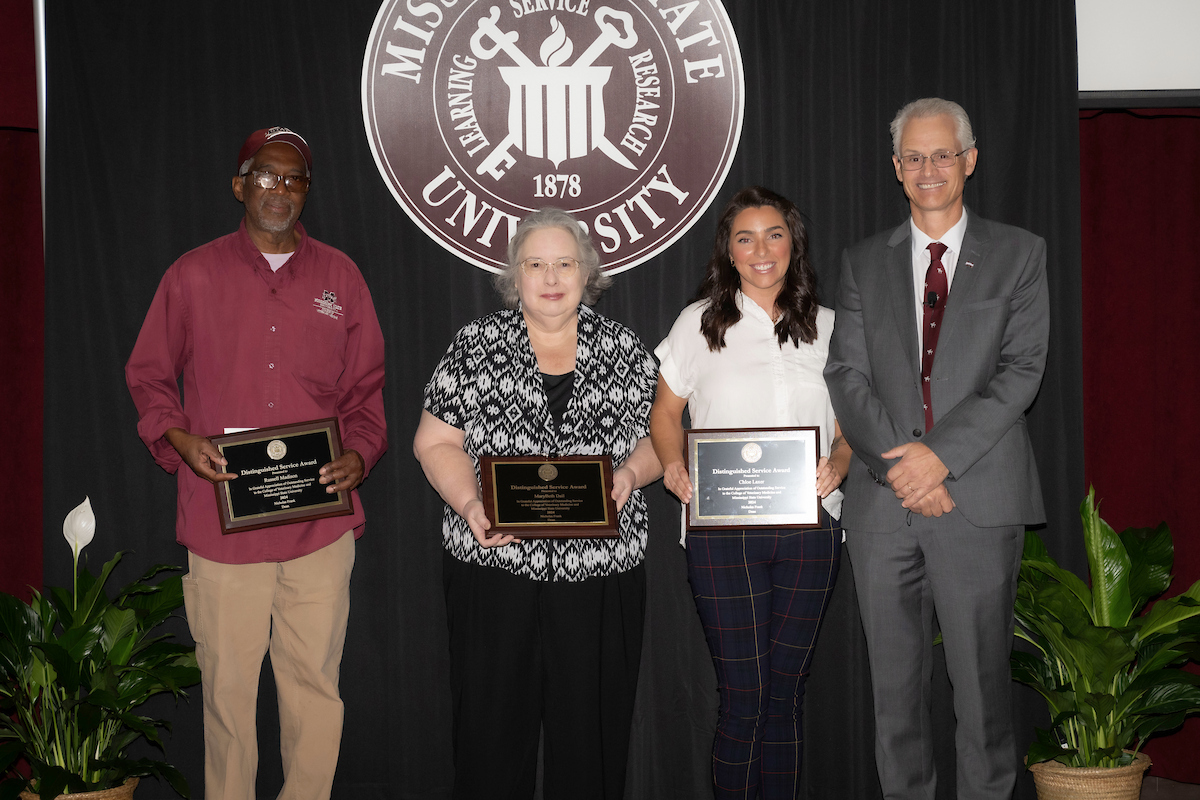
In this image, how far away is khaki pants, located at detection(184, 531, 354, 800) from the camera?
259cm

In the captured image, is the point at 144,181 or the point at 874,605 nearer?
the point at 874,605

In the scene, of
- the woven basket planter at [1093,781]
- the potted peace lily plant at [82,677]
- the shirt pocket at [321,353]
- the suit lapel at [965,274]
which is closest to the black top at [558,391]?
the shirt pocket at [321,353]

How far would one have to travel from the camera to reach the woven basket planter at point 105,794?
259 cm

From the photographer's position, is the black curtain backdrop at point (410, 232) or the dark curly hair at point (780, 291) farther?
the black curtain backdrop at point (410, 232)

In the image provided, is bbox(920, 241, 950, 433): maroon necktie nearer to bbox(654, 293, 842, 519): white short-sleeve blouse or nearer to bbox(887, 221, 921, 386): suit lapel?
bbox(887, 221, 921, 386): suit lapel

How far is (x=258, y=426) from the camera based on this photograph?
2.62 m

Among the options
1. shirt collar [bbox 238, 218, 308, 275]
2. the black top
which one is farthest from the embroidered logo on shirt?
the black top

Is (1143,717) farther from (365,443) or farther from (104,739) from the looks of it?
(104,739)

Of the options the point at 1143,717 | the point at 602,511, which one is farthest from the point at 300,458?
the point at 1143,717

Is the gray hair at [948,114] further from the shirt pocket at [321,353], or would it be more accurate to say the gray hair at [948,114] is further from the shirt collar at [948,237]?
the shirt pocket at [321,353]

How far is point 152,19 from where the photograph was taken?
121 inches

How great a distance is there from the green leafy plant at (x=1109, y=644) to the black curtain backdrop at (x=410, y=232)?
431 mm

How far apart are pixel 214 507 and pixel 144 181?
4.20ft

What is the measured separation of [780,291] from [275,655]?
1896 millimetres
